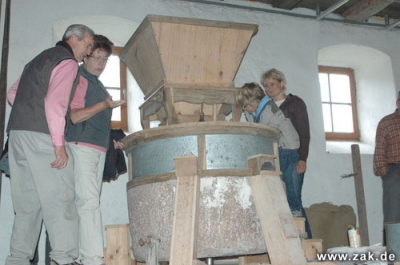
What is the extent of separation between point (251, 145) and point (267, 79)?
1.25 meters

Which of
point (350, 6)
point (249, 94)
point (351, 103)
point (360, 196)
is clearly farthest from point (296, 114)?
point (351, 103)

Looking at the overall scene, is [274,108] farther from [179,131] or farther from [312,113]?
[312,113]

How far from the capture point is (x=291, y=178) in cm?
416

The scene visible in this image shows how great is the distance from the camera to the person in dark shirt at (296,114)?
429 centimetres

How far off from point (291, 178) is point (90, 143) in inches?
65.9

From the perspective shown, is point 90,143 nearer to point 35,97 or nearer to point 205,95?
point 35,97

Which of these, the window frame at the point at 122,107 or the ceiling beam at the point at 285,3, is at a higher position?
the ceiling beam at the point at 285,3

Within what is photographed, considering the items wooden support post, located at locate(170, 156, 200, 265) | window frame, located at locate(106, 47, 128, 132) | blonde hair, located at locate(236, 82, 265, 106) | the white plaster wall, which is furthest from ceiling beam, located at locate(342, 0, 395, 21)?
wooden support post, located at locate(170, 156, 200, 265)

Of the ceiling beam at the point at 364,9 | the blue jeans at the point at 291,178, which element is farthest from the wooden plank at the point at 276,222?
the ceiling beam at the point at 364,9

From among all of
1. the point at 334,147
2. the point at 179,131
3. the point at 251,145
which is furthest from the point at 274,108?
the point at 334,147

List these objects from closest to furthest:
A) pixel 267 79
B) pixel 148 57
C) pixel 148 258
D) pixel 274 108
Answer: pixel 148 258
pixel 148 57
pixel 274 108
pixel 267 79

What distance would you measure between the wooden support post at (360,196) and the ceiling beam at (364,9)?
1.43 meters

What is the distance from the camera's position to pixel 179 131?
329 centimetres

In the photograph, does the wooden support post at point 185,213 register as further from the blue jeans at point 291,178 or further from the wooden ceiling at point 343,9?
the wooden ceiling at point 343,9
